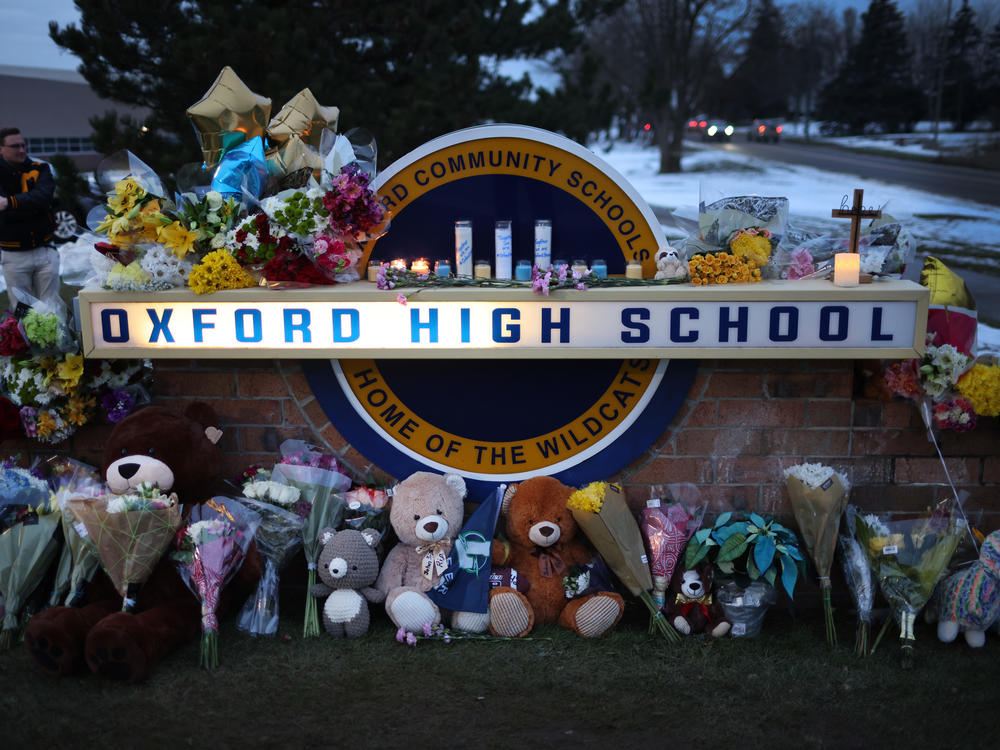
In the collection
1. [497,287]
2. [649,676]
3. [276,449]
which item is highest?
[497,287]

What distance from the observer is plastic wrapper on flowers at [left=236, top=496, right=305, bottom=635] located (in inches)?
136

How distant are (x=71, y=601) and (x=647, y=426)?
2.29 meters

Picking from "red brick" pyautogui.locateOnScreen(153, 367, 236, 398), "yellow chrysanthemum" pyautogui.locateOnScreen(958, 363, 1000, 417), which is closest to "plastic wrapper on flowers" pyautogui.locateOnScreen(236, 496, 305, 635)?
"red brick" pyautogui.locateOnScreen(153, 367, 236, 398)

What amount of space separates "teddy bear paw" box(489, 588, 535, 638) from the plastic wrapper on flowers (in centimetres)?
79

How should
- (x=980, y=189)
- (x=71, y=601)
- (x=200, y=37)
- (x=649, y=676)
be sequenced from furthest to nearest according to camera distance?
1. (x=980, y=189)
2. (x=200, y=37)
3. (x=71, y=601)
4. (x=649, y=676)

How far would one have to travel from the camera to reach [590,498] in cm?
345

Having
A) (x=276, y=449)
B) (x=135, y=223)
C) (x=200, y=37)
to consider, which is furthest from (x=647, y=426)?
(x=200, y=37)

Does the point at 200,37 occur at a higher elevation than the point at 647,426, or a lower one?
higher

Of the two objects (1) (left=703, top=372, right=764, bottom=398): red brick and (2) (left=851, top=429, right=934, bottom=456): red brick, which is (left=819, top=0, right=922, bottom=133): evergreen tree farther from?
(1) (left=703, top=372, right=764, bottom=398): red brick

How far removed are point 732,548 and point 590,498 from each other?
560mm

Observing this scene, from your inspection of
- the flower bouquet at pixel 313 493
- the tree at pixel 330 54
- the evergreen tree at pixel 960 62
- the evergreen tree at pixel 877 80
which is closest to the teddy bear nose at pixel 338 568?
the flower bouquet at pixel 313 493

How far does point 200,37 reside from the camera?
835 centimetres

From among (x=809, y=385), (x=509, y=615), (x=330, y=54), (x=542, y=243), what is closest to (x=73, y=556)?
(x=509, y=615)

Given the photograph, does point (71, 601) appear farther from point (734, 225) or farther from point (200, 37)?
point (200, 37)
